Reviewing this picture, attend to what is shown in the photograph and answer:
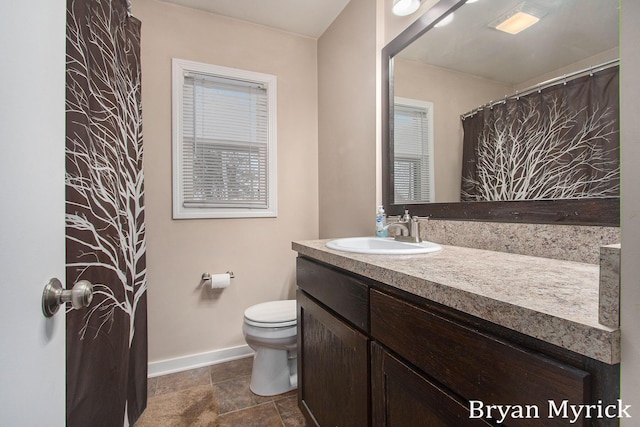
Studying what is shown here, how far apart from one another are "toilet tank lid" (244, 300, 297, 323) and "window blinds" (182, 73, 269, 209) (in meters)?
0.77

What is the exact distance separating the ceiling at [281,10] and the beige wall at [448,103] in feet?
3.08

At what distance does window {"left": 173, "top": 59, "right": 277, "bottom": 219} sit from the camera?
202 centimetres

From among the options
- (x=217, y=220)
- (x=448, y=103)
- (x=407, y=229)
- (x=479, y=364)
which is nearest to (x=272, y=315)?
(x=217, y=220)

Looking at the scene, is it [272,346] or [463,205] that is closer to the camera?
[463,205]

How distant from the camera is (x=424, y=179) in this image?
150 centimetres

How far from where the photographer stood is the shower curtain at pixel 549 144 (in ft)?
2.73

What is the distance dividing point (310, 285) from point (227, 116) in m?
1.50

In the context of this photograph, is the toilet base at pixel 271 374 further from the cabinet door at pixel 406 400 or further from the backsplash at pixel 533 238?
the backsplash at pixel 533 238

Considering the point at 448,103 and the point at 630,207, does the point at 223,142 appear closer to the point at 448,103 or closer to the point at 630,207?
the point at 448,103

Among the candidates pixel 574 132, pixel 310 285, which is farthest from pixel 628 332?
pixel 310 285

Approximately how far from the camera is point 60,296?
21.0 inches

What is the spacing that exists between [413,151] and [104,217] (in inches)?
59.8

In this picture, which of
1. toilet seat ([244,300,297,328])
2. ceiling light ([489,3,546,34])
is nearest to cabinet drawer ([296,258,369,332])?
toilet seat ([244,300,297,328])

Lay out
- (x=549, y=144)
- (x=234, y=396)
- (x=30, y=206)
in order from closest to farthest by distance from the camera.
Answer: (x=30, y=206) < (x=549, y=144) < (x=234, y=396)
